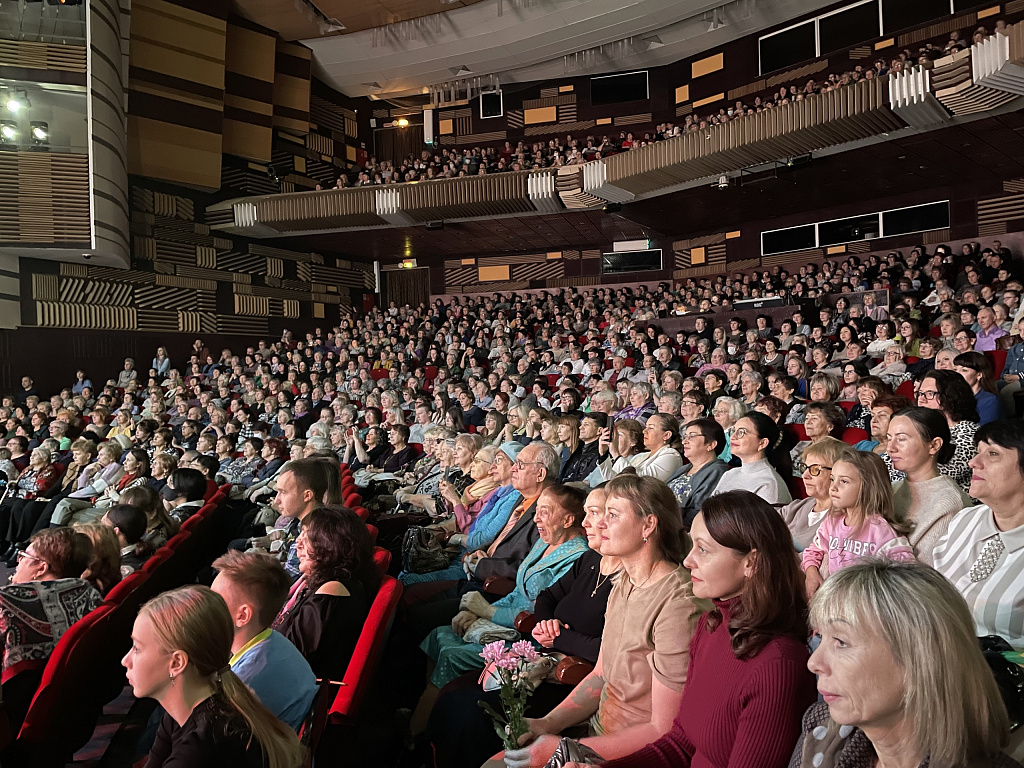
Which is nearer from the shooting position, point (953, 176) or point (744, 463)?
point (744, 463)

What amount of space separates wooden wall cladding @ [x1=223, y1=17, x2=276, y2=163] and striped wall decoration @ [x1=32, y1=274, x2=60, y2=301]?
4.09 meters

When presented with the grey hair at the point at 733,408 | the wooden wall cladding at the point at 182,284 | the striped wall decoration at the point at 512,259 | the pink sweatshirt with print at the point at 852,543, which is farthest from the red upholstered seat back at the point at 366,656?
the striped wall decoration at the point at 512,259

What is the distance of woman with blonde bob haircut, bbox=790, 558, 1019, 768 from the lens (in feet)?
3.19

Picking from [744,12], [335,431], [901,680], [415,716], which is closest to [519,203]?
[744,12]

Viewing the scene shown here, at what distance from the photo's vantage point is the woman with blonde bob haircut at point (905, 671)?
971 millimetres

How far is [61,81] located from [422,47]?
22.0 ft

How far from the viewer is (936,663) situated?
980mm

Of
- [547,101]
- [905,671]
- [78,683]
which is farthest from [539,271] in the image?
[905,671]

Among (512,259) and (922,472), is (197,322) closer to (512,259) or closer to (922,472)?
(512,259)

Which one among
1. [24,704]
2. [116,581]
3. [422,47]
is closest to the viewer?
[24,704]

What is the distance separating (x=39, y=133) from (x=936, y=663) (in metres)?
13.3

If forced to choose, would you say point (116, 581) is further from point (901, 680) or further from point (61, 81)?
point (61, 81)

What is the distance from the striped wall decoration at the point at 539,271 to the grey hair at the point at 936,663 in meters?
16.0

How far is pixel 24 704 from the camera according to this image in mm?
2232
